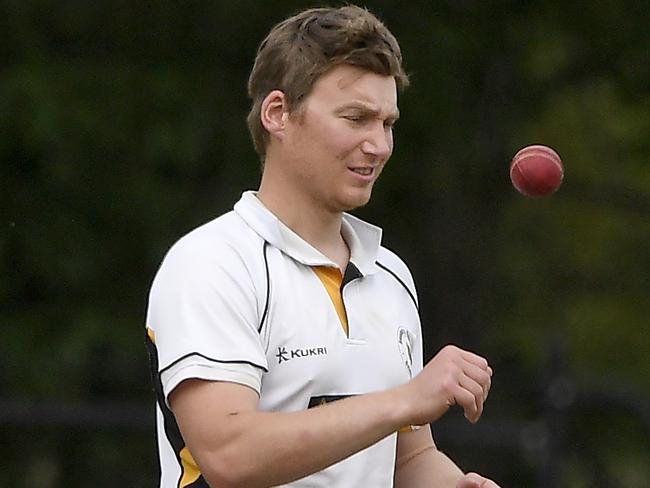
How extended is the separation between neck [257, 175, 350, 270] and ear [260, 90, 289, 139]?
12cm

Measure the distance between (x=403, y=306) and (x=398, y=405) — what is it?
63 centimetres

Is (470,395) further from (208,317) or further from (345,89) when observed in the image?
(345,89)

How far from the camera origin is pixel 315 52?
3975 mm

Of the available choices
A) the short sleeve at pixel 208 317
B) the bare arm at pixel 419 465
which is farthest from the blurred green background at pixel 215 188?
the short sleeve at pixel 208 317

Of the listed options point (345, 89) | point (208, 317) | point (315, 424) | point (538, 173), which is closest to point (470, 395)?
point (315, 424)

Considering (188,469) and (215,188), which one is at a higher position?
(188,469)

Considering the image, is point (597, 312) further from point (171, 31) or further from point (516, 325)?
point (171, 31)

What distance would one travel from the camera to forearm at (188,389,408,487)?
363 cm

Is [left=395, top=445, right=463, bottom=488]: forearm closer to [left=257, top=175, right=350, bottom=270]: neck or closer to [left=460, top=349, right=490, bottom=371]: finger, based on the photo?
[left=257, top=175, right=350, bottom=270]: neck

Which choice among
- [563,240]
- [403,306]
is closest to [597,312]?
[563,240]

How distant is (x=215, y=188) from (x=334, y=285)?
258 inches

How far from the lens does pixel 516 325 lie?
1168 cm

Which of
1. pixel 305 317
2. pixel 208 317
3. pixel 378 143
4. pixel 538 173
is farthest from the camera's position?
pixel 538 173

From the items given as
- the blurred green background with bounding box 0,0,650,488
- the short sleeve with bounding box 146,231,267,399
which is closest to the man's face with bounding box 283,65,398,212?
the short sleeve with bounding box 146,231,267,399
